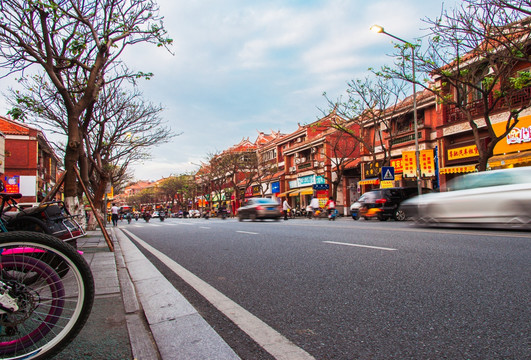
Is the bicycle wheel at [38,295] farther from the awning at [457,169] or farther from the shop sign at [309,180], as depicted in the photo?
the shop sign at [309,180]

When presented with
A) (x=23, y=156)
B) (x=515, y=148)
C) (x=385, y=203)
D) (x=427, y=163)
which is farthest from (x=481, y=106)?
(x=23, y=156)

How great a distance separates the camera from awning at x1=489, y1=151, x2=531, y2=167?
60.5 feet

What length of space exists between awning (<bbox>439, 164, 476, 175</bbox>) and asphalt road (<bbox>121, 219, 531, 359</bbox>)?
56.2 ft

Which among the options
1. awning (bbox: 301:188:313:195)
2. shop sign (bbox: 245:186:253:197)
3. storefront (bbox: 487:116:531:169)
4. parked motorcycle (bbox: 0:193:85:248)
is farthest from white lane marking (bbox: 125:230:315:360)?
shop sign (bbox: 245:186:253:197)

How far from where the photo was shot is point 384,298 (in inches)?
140

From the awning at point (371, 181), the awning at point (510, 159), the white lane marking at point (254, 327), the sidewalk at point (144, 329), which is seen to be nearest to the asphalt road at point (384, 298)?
the white lane marking at point (254, 327)

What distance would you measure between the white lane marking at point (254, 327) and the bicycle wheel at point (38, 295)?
1.18m

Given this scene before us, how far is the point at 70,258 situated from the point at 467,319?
2819 millimetres

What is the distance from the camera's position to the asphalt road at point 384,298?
2502 mm

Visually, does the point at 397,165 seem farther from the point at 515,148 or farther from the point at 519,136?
the point at 519,136

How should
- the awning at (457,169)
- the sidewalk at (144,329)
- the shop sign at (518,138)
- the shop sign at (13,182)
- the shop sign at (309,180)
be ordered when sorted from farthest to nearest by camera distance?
the shop sign at (309,180), the shop sign at (13,182), the awning at (457,169), the shop sign at (518,138), the sidewalk at (144,329)

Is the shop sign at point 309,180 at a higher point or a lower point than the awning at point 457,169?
higher

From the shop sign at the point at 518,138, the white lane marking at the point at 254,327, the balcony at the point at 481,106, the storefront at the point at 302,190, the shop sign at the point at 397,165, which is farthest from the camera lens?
the storefront at the point at 302,190

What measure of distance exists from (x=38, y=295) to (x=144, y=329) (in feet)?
3.26
